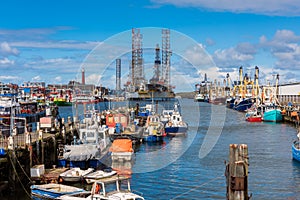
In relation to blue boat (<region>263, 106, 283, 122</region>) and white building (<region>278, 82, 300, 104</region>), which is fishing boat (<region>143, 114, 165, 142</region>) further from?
white building (<region>278, 82, 300, 104</region>)

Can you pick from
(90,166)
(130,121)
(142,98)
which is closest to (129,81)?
(142,98)

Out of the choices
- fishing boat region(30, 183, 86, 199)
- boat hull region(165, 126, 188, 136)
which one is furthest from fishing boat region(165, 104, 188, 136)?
fishing boat region(30, 183, 86, 199)

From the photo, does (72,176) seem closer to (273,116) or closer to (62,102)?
(273,116)

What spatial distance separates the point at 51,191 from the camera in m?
24.1

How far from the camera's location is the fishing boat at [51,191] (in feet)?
78.1

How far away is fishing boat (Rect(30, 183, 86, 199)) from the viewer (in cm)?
2381

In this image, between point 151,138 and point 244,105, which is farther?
point 244,105

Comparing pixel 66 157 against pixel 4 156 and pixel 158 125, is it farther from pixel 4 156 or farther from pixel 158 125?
pixel 158 125

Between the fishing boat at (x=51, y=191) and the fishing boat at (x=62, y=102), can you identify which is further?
the fishing boat at (x=62, y=102)

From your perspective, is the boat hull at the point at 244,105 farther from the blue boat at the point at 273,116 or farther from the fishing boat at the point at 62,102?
the fishing boat at the point at 62,102

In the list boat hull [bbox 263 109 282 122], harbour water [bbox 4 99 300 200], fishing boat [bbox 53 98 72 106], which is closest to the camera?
harbour water [bbox 4 99 300 200]

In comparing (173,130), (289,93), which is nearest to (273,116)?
(173,130)

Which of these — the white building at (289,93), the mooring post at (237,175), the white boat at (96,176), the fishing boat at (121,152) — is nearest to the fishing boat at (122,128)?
the fishing boat at (121,152)

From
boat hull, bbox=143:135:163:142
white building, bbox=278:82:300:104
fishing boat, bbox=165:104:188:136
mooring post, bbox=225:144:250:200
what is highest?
white building, bbox=278:82:300:104
